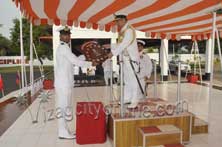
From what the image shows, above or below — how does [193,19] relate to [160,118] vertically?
above

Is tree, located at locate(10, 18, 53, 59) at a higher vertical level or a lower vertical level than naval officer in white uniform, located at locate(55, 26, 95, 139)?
higher

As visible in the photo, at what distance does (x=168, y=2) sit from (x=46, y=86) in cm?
686

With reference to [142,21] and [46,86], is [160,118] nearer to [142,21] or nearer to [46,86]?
[142,21]

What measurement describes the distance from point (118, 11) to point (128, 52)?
0.95 m

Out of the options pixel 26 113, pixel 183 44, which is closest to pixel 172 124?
pixel 26 113

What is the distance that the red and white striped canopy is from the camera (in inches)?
141

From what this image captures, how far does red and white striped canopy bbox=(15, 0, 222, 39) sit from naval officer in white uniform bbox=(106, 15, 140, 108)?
37 cm

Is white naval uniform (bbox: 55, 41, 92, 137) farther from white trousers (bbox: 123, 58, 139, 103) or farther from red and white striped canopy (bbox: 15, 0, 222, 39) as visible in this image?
red and white striped canopy (bbox: 15, 0, 222, 39)

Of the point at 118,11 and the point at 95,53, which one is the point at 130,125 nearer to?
the point at 95,53

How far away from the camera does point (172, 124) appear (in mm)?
3564

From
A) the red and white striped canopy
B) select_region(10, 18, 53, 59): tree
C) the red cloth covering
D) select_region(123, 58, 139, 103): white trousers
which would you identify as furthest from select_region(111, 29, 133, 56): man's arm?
select_region(10, 18, 53, 59): tree

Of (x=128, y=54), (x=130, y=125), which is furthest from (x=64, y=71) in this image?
(x=130, y=125)

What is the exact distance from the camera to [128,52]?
356cm

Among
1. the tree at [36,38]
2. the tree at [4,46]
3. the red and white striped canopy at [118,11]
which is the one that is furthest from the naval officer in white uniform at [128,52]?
the tree at [4,46]
